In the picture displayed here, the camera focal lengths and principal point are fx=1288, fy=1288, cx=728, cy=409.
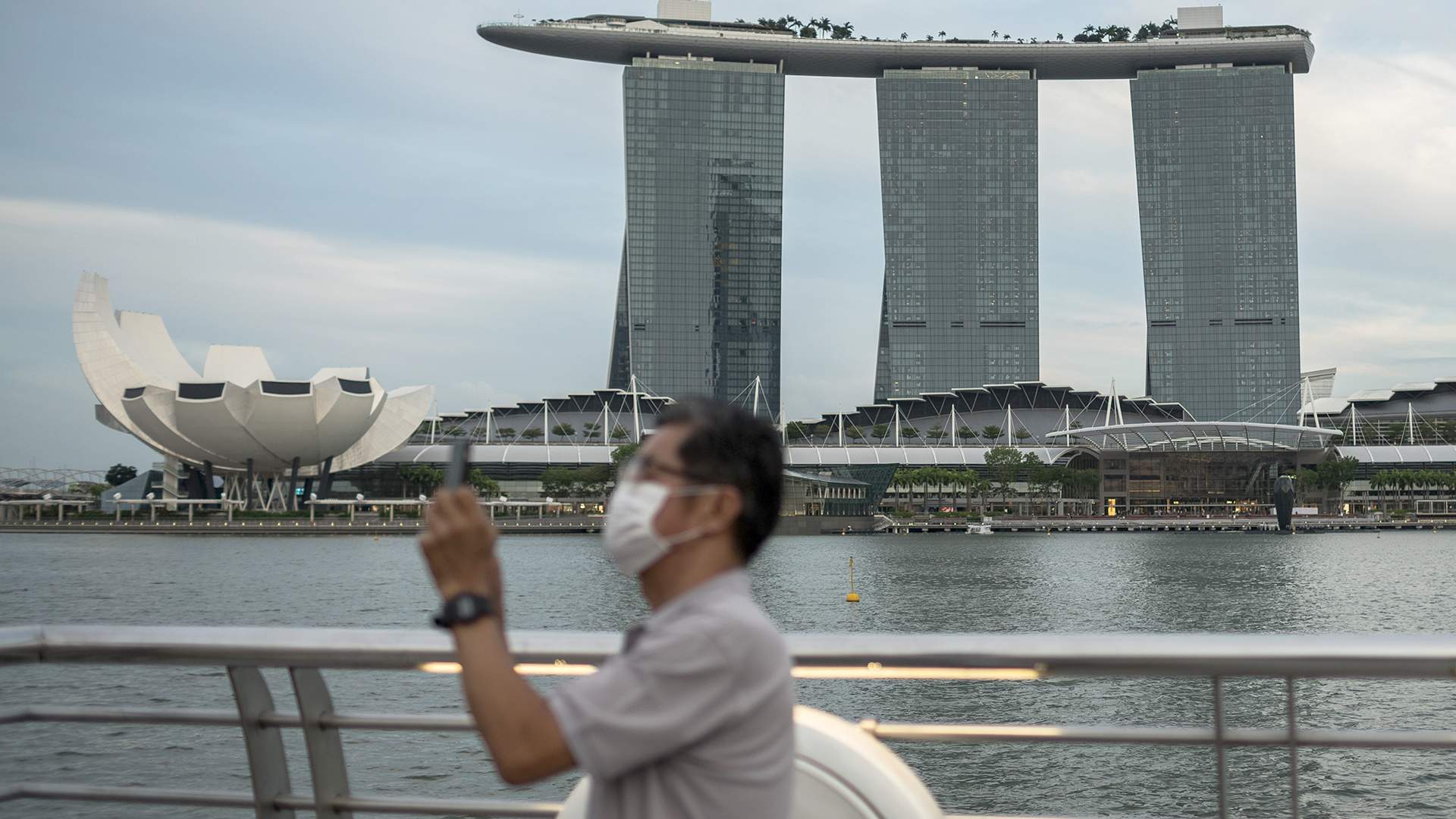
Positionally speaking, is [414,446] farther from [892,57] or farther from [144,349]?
[892,57]

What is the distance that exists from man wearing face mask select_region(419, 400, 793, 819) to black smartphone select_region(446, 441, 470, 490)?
0.05 feet

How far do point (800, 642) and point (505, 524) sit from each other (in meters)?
84.0

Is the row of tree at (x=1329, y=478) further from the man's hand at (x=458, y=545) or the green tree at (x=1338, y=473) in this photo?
the man's hand at (x=458, y=545)

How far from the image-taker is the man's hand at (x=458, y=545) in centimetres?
158

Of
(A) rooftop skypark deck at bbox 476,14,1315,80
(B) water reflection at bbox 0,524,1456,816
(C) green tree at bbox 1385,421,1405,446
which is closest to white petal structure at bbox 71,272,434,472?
(B) water reflection at bbox 0,524,1456,816

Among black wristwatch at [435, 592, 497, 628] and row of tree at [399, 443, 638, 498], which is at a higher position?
black wristwatch at [435, 592, 497, 628]

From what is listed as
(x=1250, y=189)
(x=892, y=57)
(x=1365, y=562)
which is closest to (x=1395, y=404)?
(x=1250, y=189)

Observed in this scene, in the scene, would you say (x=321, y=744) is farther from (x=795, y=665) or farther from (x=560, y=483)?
(x=560, y=483)

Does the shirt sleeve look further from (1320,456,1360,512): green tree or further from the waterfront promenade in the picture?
(1320,456,1360,512): green tree

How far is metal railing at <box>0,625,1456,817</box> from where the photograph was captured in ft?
7.52

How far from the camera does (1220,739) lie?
2373 mm

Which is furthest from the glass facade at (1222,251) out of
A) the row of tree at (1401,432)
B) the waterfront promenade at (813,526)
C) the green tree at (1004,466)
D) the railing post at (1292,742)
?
the railing post at (1292,742)

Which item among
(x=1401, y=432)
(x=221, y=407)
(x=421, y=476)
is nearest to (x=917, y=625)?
(x=221, y=407)

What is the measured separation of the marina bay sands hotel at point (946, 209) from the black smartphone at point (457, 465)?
127 metres
